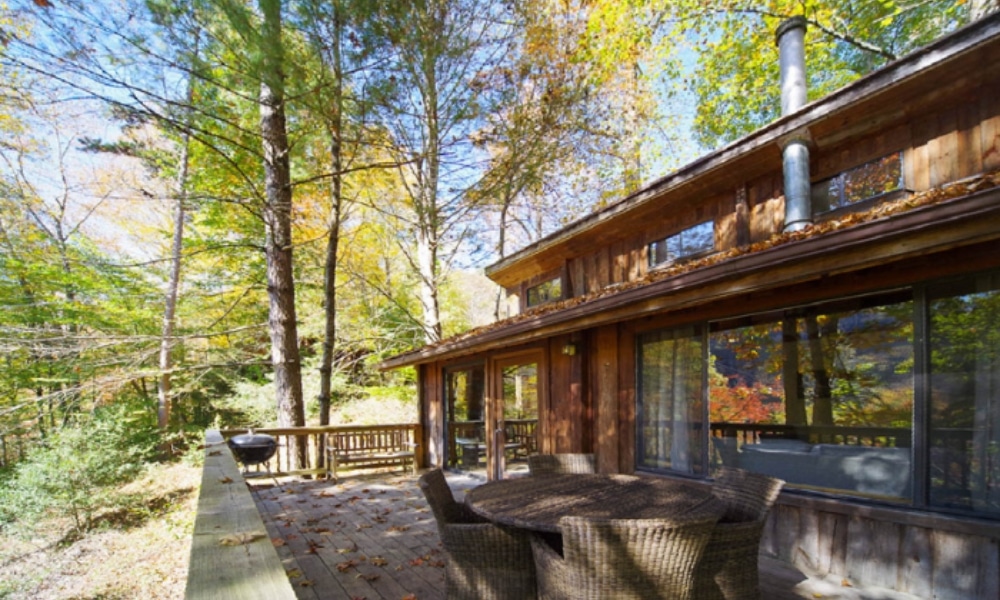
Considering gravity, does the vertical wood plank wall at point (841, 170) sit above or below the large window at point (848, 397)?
above

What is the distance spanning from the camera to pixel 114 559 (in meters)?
6.40

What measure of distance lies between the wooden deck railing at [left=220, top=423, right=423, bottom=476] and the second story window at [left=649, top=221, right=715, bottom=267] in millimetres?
5215

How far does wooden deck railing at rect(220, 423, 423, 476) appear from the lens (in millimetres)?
7301

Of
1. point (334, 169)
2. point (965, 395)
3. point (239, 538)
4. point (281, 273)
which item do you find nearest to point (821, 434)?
point (965, 395)

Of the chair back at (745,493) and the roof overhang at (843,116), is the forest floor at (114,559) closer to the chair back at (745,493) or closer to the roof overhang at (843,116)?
the chair back at (745,493)

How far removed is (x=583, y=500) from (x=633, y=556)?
2.34 feet

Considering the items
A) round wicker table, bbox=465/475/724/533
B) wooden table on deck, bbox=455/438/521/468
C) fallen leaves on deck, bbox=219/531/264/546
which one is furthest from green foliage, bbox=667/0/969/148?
fallen leaves on deck, bbox=219/531/264/546

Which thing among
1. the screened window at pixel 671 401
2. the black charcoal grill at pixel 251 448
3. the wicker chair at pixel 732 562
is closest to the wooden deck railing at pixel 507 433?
the screened window at pixel 671 401

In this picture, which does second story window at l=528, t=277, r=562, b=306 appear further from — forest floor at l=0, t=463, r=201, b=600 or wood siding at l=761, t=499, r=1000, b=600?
forest floor at l=0, t=463, r=201, b=600

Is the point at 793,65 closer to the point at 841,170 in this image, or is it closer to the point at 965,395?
the point at 841,170

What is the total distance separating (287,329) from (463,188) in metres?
4.16

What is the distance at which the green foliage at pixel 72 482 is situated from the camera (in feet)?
23.9

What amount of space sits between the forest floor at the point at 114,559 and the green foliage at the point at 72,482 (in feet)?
0.92

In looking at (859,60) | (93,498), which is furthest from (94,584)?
(859,60)
